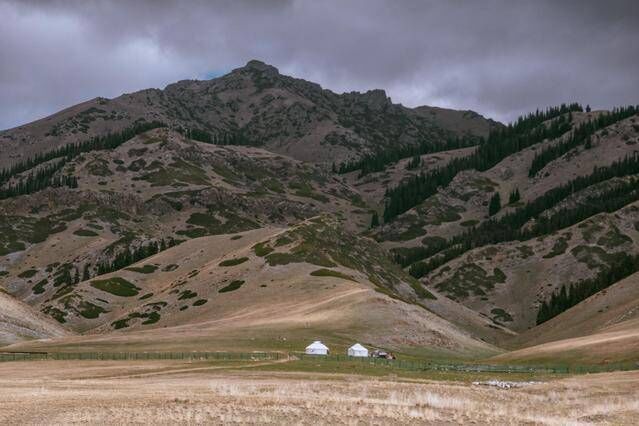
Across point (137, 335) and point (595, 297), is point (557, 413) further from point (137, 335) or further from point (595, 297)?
point (595, 297)

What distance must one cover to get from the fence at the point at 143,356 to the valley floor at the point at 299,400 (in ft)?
64.5

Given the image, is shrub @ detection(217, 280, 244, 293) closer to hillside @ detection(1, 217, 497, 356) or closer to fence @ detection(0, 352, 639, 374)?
hillside @ detection(1, 217, 497, 356)

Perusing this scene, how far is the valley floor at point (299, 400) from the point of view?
118ft

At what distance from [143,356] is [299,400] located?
55.5m

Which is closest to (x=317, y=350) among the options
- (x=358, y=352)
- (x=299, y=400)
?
(x=358, y=352)

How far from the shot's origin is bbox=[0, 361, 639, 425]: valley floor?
36031mm

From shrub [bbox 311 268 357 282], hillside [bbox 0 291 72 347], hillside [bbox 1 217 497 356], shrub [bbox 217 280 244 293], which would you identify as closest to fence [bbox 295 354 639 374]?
hillside [bbox 1 217 497 356]

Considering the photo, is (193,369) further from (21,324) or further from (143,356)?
(21,324)

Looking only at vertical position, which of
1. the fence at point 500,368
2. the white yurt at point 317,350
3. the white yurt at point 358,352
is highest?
A: the white yurt at point 317,350

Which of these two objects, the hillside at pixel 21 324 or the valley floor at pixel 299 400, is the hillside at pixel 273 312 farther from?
the valley floor at pixel 299 400

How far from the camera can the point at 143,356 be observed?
9194 cm

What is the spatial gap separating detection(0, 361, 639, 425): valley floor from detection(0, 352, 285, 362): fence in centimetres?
1965

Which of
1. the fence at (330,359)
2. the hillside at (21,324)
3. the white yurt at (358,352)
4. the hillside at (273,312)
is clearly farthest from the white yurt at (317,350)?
the hillside at (21,324)

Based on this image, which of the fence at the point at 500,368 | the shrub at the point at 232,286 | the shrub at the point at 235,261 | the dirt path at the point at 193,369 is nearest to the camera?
the dirt path at the point at 193,369
